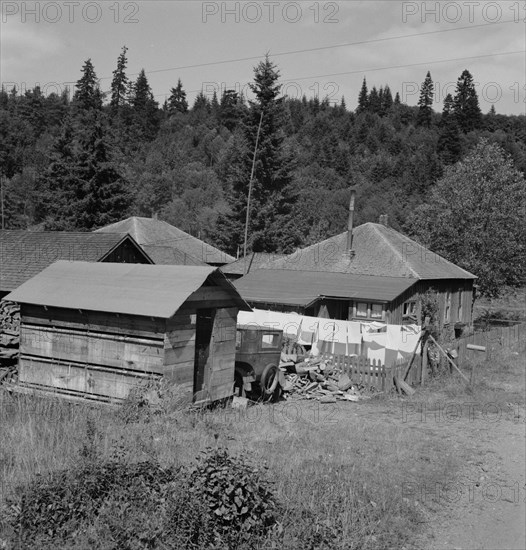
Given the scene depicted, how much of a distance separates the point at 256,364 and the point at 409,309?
1468 cm

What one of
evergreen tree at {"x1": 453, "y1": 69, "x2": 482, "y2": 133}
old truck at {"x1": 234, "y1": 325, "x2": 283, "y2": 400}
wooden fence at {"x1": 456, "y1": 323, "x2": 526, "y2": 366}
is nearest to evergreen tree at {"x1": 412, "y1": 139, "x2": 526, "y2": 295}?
wooden fence at {"x1": 456, "y1": 323, "x2": 526, "y2": 366}

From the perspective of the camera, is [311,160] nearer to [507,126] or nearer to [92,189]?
[507,126]

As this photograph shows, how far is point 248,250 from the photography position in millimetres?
53656

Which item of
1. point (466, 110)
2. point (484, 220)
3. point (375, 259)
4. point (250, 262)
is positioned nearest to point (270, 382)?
point (375, 259)

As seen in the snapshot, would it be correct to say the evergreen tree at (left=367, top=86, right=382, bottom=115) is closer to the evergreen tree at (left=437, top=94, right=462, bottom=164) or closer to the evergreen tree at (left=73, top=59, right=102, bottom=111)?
the evergreen tree at (left=437, top=94, right=462, bottom=164)

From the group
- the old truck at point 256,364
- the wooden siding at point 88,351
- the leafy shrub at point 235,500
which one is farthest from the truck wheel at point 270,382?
the leafy shrub at point 235,500

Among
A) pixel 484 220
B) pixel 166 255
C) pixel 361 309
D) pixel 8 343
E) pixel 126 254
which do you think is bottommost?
pixel 8 343

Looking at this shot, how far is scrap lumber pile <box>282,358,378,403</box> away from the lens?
1741 centimetres

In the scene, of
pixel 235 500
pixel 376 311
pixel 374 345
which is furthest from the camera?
pixel 376 311

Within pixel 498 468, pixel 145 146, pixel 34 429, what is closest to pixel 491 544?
pixel 498 468

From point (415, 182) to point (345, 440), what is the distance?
316 feet

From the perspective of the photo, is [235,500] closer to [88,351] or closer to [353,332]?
[88,351]

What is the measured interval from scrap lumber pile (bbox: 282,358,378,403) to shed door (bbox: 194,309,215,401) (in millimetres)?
4238

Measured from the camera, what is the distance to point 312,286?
28156mm
